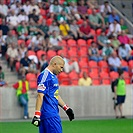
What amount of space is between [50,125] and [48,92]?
1.84 ft

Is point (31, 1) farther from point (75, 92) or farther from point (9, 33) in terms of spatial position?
point (75, 92)

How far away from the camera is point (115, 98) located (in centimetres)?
2541

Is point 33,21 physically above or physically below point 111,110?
above

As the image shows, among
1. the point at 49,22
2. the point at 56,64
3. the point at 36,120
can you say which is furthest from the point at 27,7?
the point at 36,120

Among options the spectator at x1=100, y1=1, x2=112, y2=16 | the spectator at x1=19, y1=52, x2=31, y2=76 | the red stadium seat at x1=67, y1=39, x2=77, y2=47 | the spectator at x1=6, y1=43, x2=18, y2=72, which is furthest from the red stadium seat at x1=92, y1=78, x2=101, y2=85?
the spectator at x1=100, y1=1, x2=112, y2=16

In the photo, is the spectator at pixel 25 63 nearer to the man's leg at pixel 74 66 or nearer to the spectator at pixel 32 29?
the man's leg at pixel 74 66

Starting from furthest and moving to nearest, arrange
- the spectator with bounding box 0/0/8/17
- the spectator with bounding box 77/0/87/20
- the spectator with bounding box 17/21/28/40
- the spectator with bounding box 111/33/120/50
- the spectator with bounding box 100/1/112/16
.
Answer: the spectator with bounding box 100/1/112/16, the spectator with bounding box 77/0/87/20, the spectator with bounding box 111/33/120/50, the spectator with bounding box 0/0/8/17, the spectator with bounding box 17/21/28/40

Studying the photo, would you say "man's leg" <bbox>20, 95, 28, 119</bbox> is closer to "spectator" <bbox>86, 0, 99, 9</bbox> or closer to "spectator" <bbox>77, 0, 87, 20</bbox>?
"spectator" <bbox>77, 0, 87, 20</bbox>

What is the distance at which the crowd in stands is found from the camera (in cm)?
2595

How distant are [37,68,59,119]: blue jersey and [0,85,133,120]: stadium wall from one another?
45.7 feet

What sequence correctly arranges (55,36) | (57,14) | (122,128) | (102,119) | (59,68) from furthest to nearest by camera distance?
(57,14), (55,36), (102,119), (122,128), (59,68)

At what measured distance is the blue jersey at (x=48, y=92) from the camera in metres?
10.5

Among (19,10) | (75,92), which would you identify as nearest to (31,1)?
(19,10)

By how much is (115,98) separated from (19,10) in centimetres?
637
